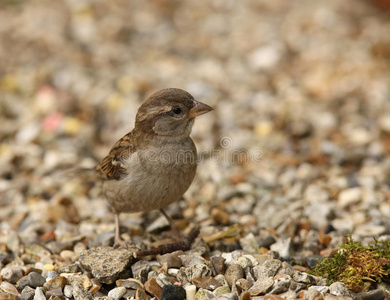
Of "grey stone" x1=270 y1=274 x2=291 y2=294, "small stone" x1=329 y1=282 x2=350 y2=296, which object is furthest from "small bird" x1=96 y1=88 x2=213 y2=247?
"small stone" x1=329 y1=282 x2=350 y2=296

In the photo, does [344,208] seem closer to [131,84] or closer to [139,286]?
A: [139,286]

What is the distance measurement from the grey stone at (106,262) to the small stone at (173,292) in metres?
0.44

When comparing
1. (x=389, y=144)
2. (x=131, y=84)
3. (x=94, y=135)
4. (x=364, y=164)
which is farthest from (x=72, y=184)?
(x=389, y=144)

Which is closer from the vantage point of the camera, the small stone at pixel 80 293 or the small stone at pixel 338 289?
the small stone at pixel 338 289

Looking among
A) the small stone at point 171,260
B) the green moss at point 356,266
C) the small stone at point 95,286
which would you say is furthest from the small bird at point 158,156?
the green moss at point 356,266

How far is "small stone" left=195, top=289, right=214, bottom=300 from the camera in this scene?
3.50 meters

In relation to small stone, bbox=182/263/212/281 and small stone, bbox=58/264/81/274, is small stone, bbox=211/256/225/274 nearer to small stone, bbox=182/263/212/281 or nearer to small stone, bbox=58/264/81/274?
small stone, bbox=182/263/212/281

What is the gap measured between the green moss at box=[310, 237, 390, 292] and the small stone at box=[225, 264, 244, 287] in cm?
56

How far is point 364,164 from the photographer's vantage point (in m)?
6.03

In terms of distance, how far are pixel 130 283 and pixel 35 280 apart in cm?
74

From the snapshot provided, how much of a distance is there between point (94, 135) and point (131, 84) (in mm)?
1145

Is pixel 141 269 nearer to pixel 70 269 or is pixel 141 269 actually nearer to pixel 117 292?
pixel 117 292

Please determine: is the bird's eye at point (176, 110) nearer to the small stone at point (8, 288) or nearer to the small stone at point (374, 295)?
the small stone at point (8, 288)

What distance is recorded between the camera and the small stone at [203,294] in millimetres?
3501
